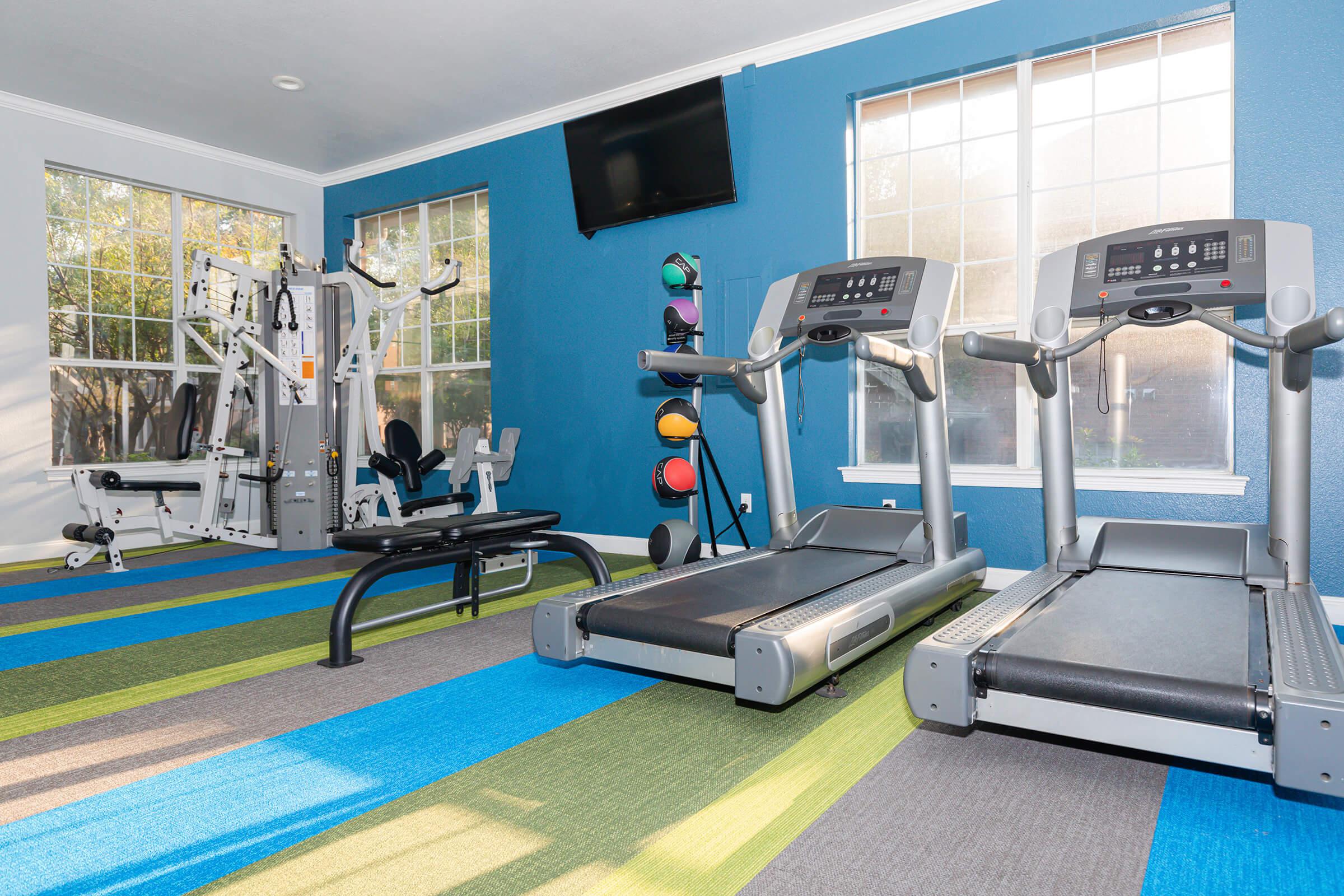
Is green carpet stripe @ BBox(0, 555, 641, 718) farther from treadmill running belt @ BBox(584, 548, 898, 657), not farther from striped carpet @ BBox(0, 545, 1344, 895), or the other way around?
treadmill running belt @ BBox(584, 548, 898, 657)

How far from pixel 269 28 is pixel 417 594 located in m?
3.24

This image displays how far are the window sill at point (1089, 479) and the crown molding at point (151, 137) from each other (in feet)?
17.9

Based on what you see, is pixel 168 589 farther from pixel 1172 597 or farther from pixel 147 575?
pixel 1172 597

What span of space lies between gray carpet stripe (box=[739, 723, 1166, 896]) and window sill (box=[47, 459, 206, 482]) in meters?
5.81

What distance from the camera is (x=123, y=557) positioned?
5512 mm

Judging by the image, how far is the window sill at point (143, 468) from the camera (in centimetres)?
554

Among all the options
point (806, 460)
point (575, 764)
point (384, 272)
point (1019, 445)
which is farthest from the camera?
point (384, 272)

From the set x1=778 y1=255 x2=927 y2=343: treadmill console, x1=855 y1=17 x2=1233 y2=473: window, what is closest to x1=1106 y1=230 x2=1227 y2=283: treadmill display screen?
x1=778 y1=255 x2=927 y2=343: treadmill console

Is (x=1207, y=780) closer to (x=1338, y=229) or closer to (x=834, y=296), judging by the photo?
(x=834, y=296)

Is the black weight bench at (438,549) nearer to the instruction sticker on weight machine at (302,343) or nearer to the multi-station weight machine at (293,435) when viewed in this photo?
the multi-station weight machine at (293,435)

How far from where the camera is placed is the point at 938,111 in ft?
14.5

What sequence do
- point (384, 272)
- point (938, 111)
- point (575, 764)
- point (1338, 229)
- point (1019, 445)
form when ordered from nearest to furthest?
point (575, 764)
point (1338, 229)
point (1019, 445)
point (938, 111)
point (384, 272)

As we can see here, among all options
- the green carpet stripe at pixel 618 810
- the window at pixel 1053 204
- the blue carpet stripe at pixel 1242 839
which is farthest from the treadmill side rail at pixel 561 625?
the window at pixel 1053 204

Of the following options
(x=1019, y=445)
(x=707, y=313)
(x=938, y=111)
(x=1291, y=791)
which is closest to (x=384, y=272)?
(x=707, y=313)
